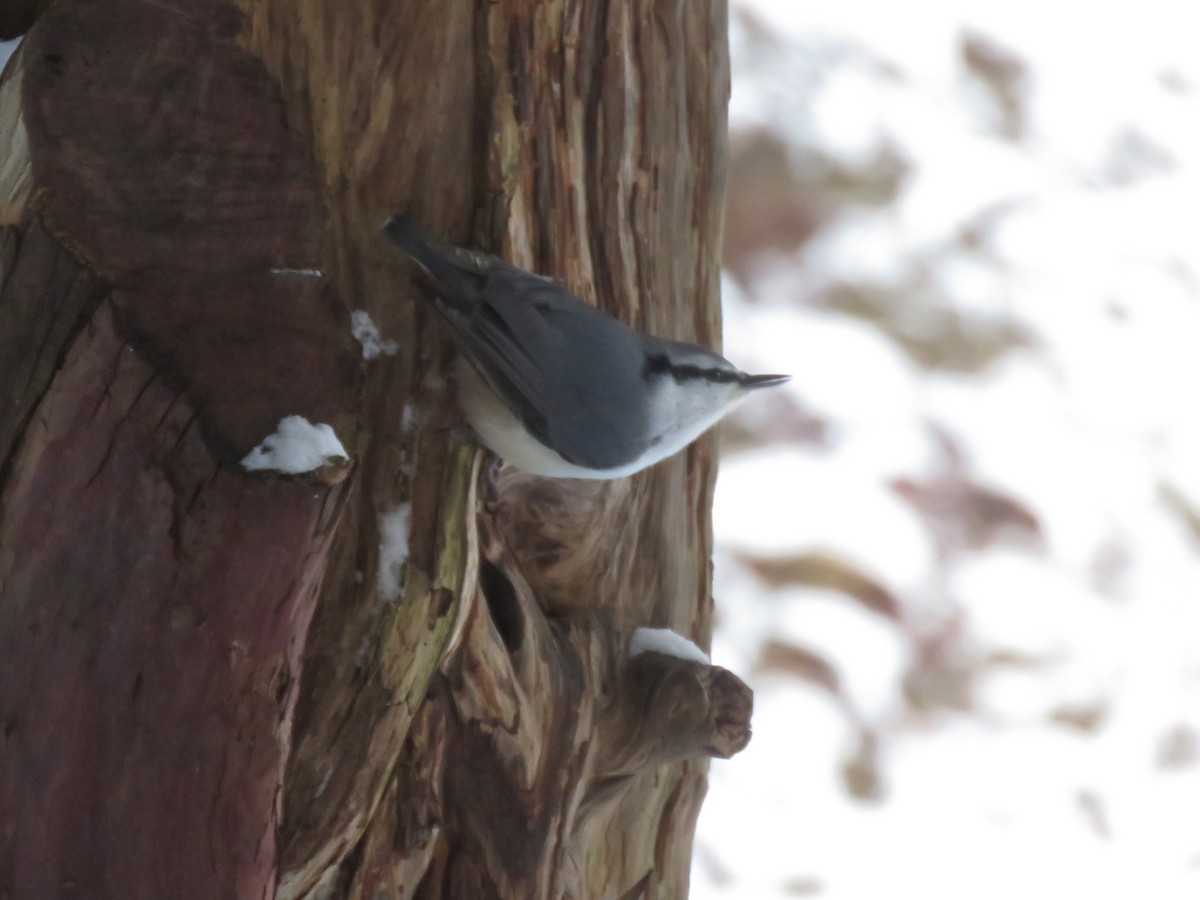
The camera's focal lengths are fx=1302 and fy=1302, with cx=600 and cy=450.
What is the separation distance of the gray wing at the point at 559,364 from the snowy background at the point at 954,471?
3.50ft

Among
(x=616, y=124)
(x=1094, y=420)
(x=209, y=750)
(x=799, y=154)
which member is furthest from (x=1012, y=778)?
(x=209, y=750)

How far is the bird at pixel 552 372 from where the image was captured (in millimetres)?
1007

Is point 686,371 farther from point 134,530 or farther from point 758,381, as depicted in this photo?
point 134,530

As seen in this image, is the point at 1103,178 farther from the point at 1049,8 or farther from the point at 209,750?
the point at 209,750

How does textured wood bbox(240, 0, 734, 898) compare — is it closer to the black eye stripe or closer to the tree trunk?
the tree trunk

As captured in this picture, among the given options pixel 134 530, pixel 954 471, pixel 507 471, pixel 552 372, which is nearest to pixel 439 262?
pixel 552 372

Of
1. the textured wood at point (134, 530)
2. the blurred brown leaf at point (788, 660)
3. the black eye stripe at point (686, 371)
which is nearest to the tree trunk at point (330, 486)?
the textured wood at point (134, 530)

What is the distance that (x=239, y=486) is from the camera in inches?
29.0

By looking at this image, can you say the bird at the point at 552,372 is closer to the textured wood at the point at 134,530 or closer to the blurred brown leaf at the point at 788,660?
the textured wood at the point at 134,530

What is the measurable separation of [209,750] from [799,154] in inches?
78.3

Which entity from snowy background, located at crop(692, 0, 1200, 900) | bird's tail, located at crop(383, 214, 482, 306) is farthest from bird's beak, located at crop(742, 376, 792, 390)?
snowy background, located at crop(692, 0, 1200, 900)

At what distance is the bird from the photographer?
101 cm

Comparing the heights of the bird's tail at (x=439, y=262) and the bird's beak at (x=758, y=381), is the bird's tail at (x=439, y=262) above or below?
above

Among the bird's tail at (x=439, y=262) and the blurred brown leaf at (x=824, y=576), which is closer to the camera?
the bird's tail at (x=439, y=262)
